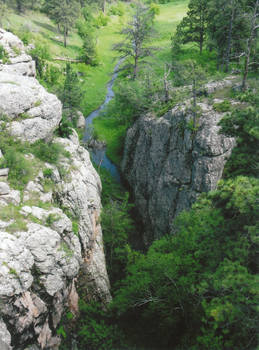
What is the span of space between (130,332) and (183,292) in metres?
6.26

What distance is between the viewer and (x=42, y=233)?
15.3 metres

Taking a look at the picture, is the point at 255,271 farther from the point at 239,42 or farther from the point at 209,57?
the point at 209,57

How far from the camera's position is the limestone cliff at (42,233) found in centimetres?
1323

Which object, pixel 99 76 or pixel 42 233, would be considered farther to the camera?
pixel 99 76

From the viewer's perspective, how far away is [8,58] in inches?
1278

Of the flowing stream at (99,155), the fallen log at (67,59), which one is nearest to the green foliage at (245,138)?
the flowing stream at (99,155)

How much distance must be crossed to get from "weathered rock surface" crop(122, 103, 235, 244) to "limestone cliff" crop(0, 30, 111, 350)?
7.66 meters

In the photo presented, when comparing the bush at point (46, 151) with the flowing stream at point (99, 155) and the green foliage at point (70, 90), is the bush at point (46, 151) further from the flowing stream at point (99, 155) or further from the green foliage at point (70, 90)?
the green foliage at point (70, 90)

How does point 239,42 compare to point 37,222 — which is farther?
point 239,42

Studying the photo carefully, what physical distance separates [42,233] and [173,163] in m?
16.8

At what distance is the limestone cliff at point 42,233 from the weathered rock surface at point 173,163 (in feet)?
25.1

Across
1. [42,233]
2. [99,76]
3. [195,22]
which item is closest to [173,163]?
[42,233]

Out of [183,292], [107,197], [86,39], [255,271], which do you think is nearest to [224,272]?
[255,271]

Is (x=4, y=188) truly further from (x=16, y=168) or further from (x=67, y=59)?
(x=67, y=59)
